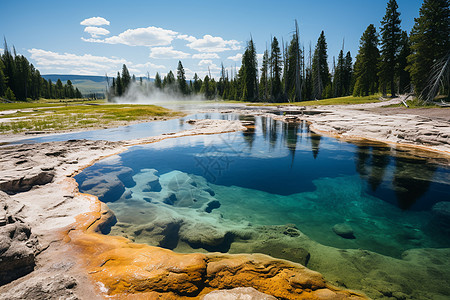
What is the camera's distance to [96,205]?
257 inches

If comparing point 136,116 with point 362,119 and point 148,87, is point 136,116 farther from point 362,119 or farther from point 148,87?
point 148,87

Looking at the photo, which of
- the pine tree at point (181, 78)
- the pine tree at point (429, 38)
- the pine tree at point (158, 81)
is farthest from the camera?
the pine tree at point (158, 81)

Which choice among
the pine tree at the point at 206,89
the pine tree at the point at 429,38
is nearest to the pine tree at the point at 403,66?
the pine tree at the point at 429,38

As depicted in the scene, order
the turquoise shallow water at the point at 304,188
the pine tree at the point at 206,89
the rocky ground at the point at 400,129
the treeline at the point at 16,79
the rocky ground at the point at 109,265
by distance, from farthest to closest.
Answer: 1. the pine tree at the point at 206,89
2. the treeline at the point at 16,79
3. the rocky ground at the point at 400,129
4. the turquoise shallow water at the point at 304,188
5. the rocky ground at the point at 109,265

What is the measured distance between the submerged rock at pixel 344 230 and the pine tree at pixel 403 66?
41.1 m

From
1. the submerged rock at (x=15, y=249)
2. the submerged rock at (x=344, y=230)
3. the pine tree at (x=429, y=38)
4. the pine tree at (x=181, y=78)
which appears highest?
the pine tree at (x=181, y=78)

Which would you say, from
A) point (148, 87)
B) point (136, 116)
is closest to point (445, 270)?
point (136, 116)

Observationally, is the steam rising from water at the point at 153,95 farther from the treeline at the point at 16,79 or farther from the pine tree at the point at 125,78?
the treeline at the point at 16,79

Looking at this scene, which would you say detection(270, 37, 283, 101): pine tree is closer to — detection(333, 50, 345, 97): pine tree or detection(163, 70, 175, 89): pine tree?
detection(333, 50, 345, 97): pine tree

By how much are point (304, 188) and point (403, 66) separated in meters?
45.2

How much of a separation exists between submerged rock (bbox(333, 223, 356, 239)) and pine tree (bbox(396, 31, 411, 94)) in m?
41.1

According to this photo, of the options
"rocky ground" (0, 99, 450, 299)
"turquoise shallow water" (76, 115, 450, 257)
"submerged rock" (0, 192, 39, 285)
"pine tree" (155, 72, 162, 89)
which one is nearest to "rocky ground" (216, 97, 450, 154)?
"turquoise shallow water" (76, 115, 450, 257)

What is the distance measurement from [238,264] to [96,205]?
4.90 m

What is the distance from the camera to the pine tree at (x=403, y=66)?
3750 cm
